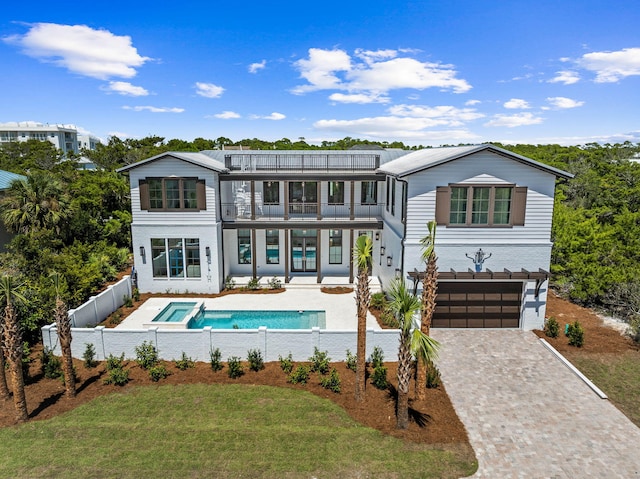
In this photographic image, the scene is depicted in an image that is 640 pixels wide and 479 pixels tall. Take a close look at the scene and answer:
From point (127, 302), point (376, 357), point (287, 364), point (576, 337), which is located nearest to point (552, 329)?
point (576, 337)

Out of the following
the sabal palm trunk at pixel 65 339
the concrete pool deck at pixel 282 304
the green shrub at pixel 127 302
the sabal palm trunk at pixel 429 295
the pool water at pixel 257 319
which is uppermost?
the sabal palm trunk at pixel 429 295

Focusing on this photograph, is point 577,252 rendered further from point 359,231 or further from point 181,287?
point 181,287

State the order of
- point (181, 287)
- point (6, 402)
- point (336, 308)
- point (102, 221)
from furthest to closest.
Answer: point (102, 221) < point (181, 287) < point (336, 308) < point (6, 402)

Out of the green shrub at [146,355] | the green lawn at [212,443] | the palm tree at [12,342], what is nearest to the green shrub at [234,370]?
the green lawn at [212,443]

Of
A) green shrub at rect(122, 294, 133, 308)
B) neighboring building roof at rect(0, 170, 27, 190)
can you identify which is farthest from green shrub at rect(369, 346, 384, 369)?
neighboring building roof at rect(0, 170, 27, 190)

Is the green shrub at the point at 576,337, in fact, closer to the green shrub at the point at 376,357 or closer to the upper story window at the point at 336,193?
the green shrub at the point at 376,357

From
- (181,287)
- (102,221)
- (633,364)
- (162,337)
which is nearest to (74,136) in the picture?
(102,221)
